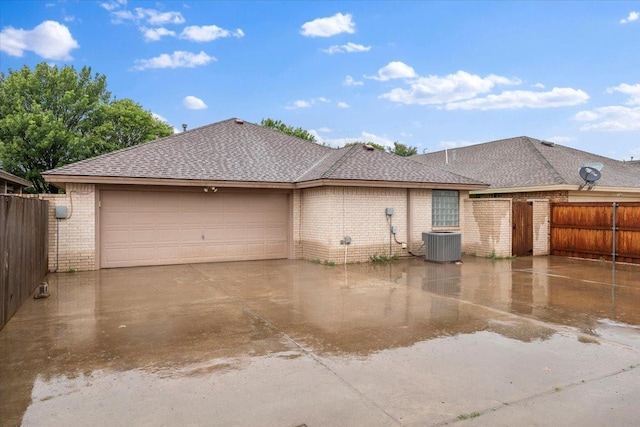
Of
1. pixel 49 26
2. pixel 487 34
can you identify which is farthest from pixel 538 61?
pixel 49 26

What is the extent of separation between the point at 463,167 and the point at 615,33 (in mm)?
7955

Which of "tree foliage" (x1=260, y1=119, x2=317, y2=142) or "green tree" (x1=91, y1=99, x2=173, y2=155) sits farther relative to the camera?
"tree foliage" (x1=260, y1=119, x2=317, y2=142)

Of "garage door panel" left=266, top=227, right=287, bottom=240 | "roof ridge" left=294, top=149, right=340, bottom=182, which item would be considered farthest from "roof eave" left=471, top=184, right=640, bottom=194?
"garage door panel" left=266, top=227, right=287, bottom=240

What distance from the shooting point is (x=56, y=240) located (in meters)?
10.8

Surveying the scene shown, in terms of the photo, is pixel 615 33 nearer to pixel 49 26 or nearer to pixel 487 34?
pixel 487 34

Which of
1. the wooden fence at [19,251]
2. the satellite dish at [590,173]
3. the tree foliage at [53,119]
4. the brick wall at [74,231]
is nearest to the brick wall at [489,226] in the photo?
the satellite dish at [590,173]

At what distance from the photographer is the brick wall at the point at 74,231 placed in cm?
1077

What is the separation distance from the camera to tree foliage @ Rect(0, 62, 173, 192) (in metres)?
22.4

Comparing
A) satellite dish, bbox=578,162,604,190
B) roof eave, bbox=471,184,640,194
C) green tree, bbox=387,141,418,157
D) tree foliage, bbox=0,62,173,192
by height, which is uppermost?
green tree, bbox=387,141,418,157

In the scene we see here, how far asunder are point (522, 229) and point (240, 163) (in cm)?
975

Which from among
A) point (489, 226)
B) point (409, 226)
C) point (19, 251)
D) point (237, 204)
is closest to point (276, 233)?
point (237, 204)

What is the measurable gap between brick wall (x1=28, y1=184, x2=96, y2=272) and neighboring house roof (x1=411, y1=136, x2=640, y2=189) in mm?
14282

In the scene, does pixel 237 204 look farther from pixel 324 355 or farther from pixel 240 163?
pixel 324 355

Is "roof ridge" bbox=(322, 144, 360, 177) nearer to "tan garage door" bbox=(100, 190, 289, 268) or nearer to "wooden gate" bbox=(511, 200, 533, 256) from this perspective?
"tan garage door" bbox=(100, 190, 289, 268)
